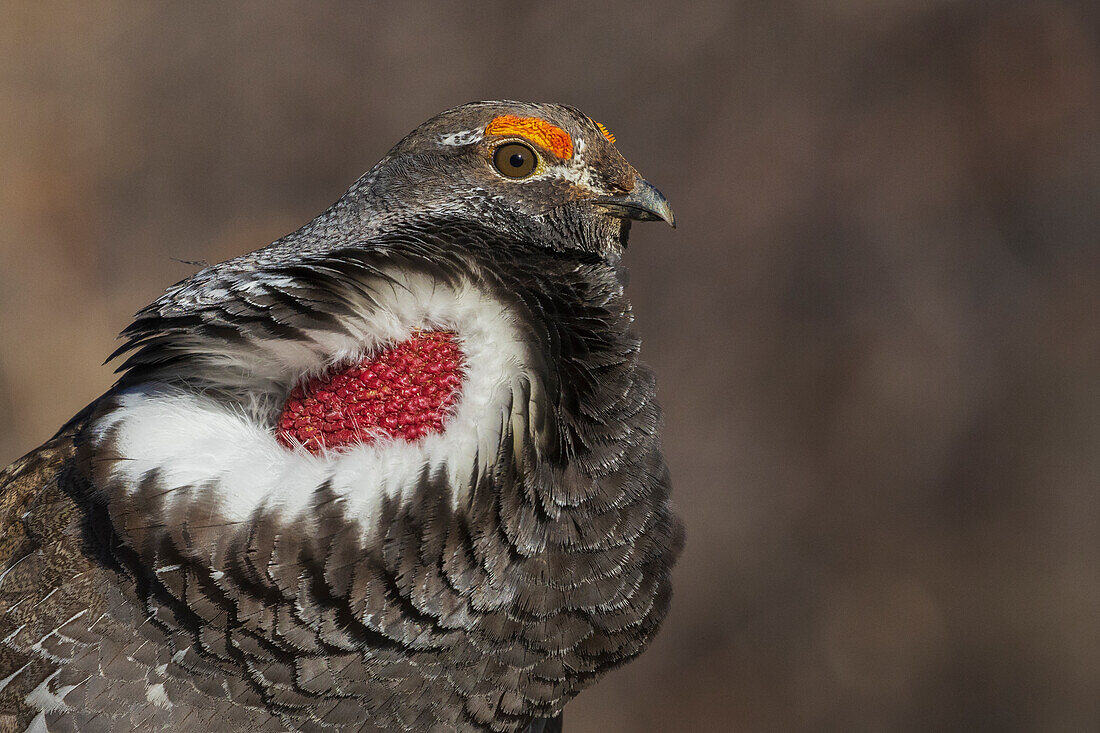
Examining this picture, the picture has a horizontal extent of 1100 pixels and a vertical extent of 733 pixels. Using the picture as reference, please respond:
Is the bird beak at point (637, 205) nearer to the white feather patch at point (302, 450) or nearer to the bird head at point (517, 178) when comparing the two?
the bird head at point (517, 178)

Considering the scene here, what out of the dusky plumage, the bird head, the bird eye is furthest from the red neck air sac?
the bird eye

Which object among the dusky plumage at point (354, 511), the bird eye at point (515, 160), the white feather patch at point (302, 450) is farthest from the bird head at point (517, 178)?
the white feather patch at point (302, 450)

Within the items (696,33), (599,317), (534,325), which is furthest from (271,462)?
(696,33)

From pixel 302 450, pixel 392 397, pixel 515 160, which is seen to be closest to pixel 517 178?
pixel 515 160

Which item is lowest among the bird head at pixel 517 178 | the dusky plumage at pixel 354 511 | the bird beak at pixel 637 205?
the dusky plumage at pixel 354 511

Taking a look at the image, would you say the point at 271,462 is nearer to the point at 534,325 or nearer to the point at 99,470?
the point at 99,470

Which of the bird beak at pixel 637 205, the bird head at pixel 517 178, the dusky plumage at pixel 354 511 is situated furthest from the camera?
the bird beak at pixel 637 205
